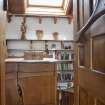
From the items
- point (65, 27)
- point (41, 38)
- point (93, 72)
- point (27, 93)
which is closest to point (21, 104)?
point (27, 93)

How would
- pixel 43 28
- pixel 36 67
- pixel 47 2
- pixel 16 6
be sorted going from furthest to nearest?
pixel 43 28, pixel 47 2, pixel 16 6, pixel 36 67

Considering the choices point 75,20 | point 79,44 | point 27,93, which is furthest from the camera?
point 27,93

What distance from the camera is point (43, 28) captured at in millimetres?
6703

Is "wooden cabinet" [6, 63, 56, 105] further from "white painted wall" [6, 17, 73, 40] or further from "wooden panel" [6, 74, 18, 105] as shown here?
"white painted wall" [6, 17, 73, 40]

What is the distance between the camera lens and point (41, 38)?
21.7ft

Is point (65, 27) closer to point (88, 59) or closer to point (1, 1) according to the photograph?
point (1, 1)

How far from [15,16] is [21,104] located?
11.6ft

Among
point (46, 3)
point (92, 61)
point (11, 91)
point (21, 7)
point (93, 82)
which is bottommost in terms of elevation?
point (11, 91)

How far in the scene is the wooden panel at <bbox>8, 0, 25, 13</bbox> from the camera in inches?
230

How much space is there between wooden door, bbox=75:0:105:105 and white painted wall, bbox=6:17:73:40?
16.8ft

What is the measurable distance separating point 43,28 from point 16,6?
1118 mm

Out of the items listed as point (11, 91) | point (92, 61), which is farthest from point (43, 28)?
point (92, 61)

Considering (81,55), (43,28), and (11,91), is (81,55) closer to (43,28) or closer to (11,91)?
(11,91)

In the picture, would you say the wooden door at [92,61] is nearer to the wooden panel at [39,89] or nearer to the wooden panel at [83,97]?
the wooden panel at [83,97]
